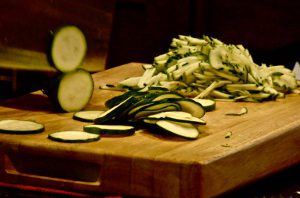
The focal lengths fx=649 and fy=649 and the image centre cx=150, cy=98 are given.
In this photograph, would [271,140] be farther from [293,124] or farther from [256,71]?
[256,71]

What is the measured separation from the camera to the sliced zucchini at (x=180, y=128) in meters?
2.04

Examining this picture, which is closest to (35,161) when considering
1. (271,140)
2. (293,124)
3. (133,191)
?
(133,191)

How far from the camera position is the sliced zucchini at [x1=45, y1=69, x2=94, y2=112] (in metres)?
2.48

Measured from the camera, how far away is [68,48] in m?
2.52

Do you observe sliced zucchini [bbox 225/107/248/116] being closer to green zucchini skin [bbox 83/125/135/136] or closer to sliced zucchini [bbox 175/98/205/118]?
sliced zucchini [bbox 175/98/205/118]

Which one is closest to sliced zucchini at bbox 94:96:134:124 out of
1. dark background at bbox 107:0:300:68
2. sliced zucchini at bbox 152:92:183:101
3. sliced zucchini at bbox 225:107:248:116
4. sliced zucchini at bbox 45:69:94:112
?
sliced zucchini at bbox 152:92:183:101

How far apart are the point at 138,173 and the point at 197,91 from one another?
1.13 metres

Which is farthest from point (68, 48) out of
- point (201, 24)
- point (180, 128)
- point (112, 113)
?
point (201, 24)

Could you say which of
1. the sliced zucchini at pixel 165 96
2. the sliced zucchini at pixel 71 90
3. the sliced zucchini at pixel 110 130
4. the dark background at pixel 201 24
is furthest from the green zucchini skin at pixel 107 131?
the dark background at pixel 201 24

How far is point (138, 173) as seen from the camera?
1825mm

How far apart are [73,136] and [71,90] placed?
558 millimetres

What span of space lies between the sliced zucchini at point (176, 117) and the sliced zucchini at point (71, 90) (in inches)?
17.8

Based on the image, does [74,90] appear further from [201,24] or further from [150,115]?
[201,24]

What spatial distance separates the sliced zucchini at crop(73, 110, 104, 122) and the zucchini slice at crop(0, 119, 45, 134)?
192 mm
